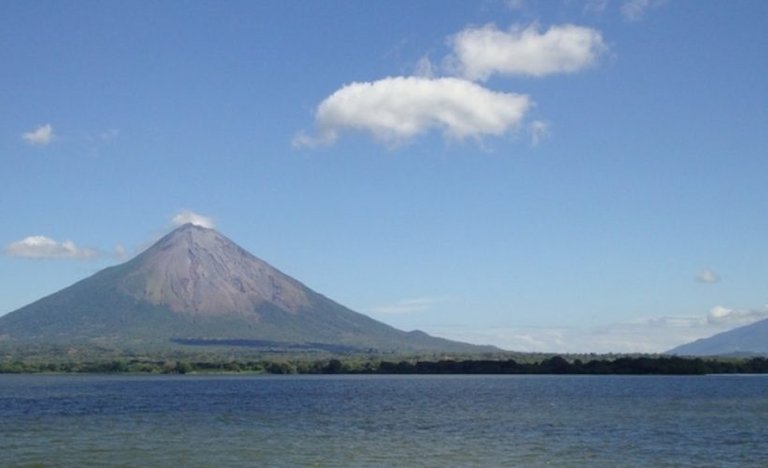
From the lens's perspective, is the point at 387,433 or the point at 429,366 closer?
the point at 387,433

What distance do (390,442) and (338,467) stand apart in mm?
9451

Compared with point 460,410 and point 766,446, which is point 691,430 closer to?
point 766,446

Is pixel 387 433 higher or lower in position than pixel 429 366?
lower

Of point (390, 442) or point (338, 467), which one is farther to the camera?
point (390, 442)

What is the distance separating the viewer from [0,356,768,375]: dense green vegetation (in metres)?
154

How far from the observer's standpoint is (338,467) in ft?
111

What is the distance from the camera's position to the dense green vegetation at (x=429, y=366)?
154 metres

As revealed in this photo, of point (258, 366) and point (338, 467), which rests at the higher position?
point (258, 366)

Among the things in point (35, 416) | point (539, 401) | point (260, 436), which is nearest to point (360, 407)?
point (539, 401)

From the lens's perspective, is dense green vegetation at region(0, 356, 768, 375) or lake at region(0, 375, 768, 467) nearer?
lake at region(0, 375, 768, 467)

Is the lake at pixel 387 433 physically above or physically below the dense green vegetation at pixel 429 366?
below

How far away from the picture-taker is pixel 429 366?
165 m

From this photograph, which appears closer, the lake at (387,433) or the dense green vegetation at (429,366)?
the lake at (387,433)

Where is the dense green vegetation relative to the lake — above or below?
above
